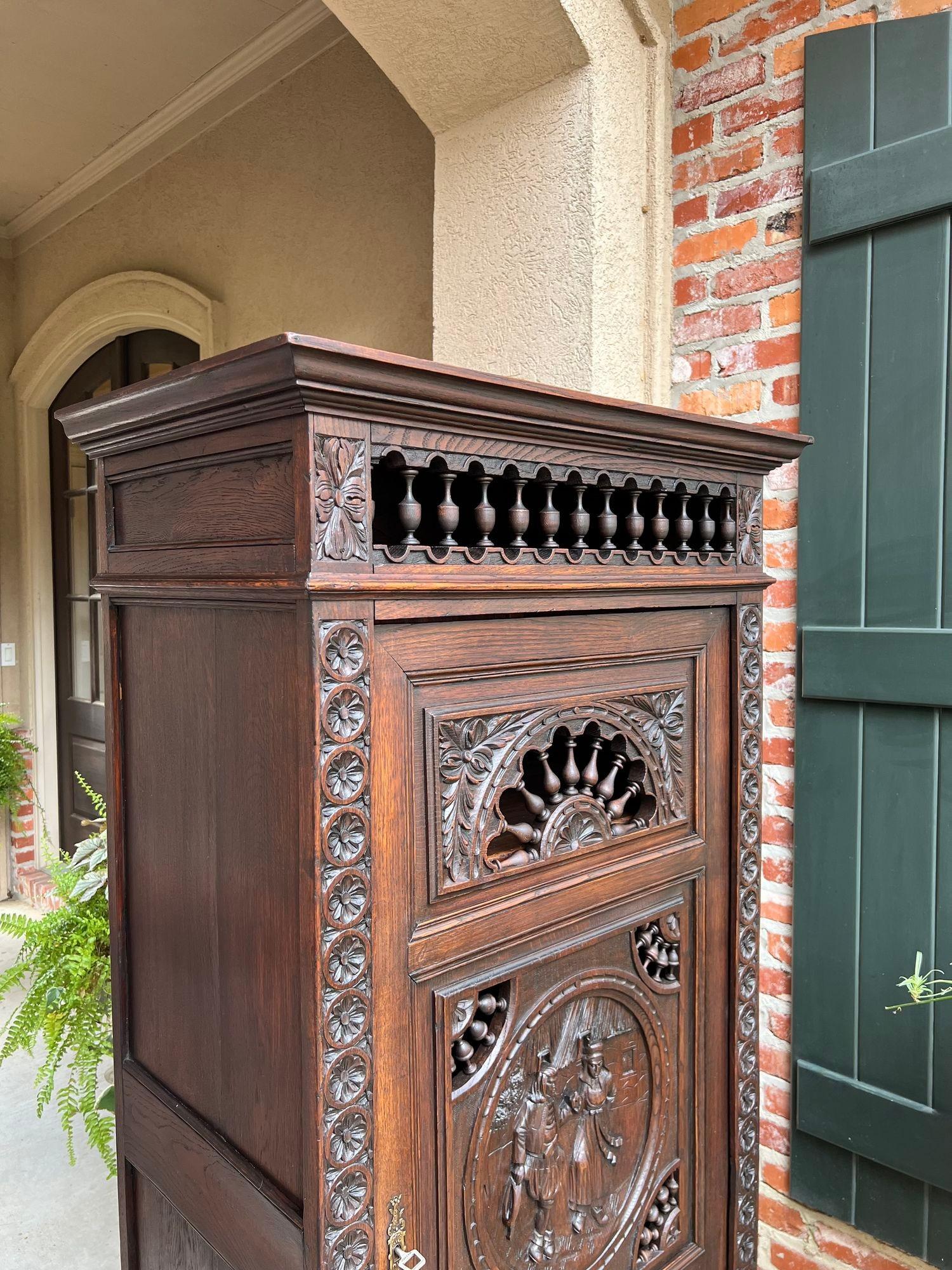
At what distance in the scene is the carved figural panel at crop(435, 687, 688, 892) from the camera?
2.80ft

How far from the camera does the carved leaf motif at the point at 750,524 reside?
46.8 inches

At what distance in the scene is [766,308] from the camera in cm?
163

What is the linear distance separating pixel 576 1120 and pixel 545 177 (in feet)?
4.92

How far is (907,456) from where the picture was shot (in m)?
1.46

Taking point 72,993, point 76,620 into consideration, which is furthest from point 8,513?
point 72,993

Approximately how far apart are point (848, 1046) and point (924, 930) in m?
0.27

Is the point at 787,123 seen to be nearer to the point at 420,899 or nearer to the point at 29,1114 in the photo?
the point at 420,899

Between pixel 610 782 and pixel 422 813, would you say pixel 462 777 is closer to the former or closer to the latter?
pixel 422 813

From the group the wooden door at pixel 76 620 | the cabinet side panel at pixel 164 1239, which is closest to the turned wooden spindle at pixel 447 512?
the cabinet side panel at pixel 164 1239

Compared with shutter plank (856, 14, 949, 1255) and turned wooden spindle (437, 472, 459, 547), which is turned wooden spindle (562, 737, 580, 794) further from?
shutter plank (856, 14, 949, 1255)

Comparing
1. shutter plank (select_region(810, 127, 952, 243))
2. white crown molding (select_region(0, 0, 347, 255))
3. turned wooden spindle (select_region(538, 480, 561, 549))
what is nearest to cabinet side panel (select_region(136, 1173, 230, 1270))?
turned wooden spindle (select_region(538, 480, 561, 549))

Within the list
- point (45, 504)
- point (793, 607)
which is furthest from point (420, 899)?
point (45, 504)

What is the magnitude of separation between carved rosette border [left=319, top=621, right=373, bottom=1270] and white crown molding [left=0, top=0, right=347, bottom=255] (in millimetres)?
2461

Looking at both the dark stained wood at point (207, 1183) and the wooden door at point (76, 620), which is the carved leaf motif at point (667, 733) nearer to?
the dark stained wood at point (207, 1183)
